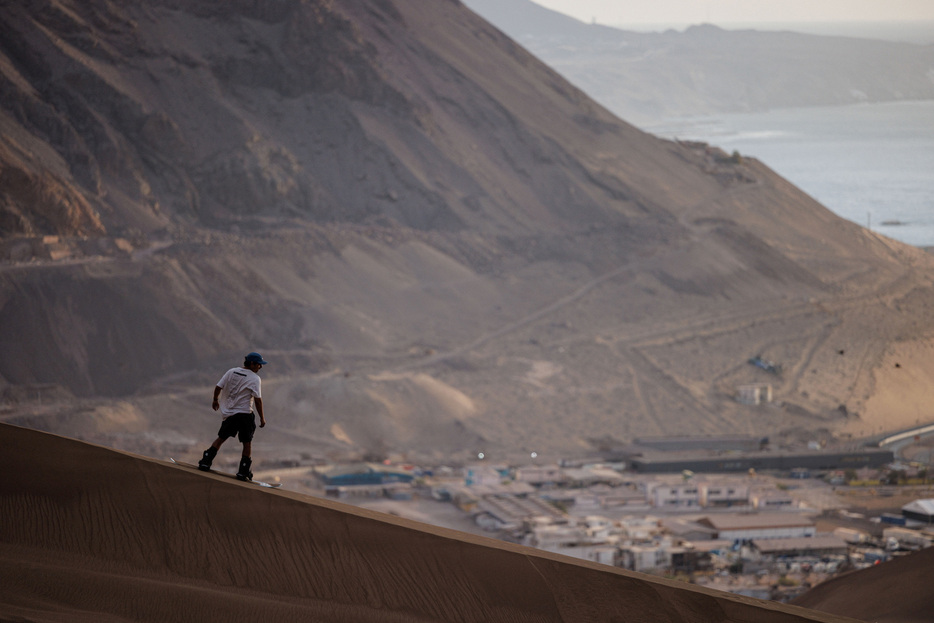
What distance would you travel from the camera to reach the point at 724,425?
3316 cm

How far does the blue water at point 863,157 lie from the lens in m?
58.3

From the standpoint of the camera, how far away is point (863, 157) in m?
68.0

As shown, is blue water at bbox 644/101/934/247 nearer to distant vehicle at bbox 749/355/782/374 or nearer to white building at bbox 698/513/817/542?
distant vehicle at bbox 749/355/782/374

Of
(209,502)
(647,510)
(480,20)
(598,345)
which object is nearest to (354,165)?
(598,345)

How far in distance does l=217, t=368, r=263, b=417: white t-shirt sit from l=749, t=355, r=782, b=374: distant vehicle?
31879 mm

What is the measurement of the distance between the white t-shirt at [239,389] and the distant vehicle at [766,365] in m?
31.9

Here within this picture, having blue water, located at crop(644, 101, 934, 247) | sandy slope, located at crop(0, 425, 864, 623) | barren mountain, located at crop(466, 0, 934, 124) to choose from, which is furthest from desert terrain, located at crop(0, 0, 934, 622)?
barren mountain, located at crop(466, 0, 934, 124)

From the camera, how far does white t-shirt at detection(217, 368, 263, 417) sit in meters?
7.55

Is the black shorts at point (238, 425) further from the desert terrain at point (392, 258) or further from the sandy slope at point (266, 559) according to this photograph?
the desert terrain at point (392, 258)

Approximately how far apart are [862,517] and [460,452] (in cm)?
1026

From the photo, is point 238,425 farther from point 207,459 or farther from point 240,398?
point 207,459

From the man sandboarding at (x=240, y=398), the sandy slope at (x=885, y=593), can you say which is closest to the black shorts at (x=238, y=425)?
the man sandboarding at (x=240, y=398)

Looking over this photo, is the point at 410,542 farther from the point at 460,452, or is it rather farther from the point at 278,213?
the point at 278,213

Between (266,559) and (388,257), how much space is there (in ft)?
112
